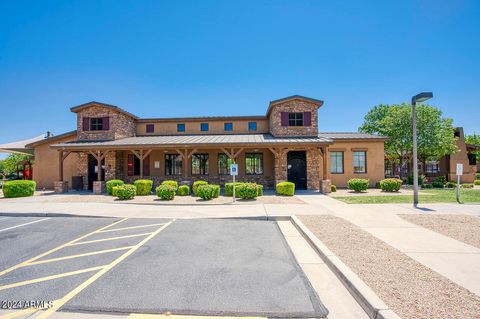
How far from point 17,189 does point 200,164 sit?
11939 millimetres

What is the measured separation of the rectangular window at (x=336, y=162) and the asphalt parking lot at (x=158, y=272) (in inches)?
514

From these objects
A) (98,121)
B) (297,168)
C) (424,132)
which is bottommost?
(297,168)

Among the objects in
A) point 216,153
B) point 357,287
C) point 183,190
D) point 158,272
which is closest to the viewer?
point 357,287

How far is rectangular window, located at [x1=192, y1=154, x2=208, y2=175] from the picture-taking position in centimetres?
1728

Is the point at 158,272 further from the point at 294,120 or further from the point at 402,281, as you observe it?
the point at 294,120

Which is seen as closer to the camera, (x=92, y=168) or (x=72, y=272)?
(x=72, y=272)

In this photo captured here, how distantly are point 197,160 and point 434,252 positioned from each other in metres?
15.2

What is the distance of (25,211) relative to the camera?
901 centimetres

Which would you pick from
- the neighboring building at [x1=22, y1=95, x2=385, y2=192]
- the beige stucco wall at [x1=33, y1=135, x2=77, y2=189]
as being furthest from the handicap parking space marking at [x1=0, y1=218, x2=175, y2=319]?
the beige stucco wall at [x1=33, y1=135, x2=77, y2=189]

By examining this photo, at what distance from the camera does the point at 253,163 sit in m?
16.9

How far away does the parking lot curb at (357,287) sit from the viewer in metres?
2.50

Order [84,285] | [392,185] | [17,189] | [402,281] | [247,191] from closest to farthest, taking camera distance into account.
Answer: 1. [402,281]
2. [84,285]
3. [247,191]
4. [17,189]
5. [392,185]

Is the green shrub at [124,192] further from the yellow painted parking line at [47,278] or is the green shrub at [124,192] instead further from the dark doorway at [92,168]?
the yellow painted parking line at [47,278]

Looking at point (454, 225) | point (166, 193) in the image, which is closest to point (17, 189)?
point (166, 193)
